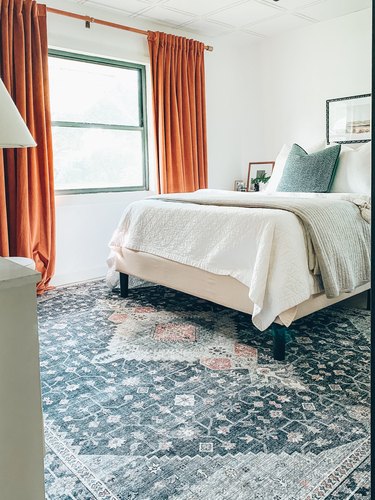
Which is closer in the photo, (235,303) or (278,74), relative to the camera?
(235,303)

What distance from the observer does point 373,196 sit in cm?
71

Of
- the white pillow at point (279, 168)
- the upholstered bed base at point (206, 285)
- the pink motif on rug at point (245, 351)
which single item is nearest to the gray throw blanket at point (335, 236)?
the upholstered bed base at point (206, 285)

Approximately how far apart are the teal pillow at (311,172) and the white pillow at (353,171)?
5 centimetres

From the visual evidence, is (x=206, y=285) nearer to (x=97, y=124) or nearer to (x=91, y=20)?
(x=97, y=124)

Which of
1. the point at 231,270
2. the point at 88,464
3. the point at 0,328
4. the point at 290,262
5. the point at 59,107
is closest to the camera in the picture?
the point at 0,328

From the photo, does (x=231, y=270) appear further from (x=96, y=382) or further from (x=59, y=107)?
(x=59, y=107)

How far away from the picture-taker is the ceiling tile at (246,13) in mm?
3934

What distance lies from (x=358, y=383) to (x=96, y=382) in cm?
114

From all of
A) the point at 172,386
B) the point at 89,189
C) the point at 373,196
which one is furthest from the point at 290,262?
the point at 89,189

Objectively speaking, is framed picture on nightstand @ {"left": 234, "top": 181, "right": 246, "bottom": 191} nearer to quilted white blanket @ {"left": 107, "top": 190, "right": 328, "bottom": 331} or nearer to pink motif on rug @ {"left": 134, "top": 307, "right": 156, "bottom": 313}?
quilted white blanket @ {"left": 107, "top": 190, "right": 328, "bottom": 331}

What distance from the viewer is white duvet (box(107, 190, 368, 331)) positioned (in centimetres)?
216

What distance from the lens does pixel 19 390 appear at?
1043 mm

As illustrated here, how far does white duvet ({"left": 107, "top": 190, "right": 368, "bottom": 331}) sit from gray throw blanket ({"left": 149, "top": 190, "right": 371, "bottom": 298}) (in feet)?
0.21

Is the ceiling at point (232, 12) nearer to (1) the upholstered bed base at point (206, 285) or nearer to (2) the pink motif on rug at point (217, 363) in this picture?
(1) the upholstered bed base at point (206, 285)
